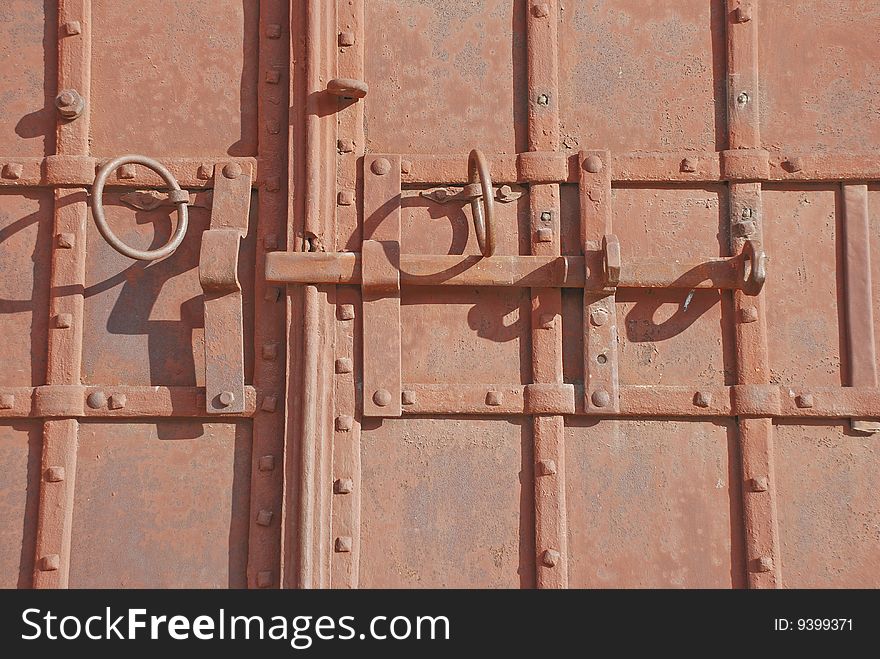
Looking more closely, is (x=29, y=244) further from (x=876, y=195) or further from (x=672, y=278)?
(x=876, y=195)

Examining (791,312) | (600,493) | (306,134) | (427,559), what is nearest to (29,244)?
(306,134)

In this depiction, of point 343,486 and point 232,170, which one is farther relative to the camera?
point 232,170

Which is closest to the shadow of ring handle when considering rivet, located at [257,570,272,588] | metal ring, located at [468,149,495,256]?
metal ring, located at [468,149,495,256]

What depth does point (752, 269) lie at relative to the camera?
214 centimetres

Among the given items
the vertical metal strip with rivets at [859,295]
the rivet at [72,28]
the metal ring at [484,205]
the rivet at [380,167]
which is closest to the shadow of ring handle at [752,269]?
the vertical metal strip with rivets at [859,295]

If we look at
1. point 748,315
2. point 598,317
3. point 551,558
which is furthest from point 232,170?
point 748,315

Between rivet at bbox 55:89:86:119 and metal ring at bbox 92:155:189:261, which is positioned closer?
metal ring at bbox 92:155:189:261

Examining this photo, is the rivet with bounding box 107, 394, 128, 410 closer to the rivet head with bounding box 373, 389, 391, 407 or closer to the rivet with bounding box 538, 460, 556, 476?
the rivet head with bounding box 373, 389, 391, 407

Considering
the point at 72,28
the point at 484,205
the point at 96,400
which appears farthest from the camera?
the point at 72,28

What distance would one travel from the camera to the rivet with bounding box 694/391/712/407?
88.0 inches

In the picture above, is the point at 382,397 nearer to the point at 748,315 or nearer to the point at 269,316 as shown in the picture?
the point at 269,316

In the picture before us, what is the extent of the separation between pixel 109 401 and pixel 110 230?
0.46 m

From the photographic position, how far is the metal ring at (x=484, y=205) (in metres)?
2.03

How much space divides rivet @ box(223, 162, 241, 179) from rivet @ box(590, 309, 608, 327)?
3.45ft
